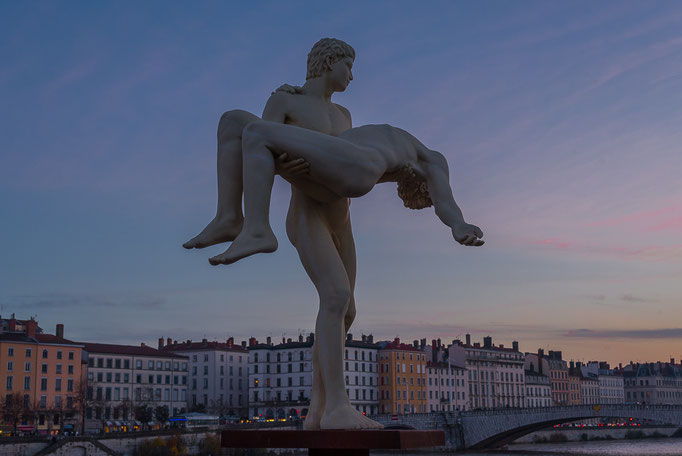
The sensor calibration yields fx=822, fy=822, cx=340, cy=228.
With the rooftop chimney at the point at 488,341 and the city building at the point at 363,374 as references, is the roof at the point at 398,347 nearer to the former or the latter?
the city building at the point at 363,374

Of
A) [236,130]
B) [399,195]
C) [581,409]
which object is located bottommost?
[581,409]

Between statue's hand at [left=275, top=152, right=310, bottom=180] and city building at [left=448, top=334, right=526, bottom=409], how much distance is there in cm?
8207

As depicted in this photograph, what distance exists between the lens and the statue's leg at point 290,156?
5199 millimetres

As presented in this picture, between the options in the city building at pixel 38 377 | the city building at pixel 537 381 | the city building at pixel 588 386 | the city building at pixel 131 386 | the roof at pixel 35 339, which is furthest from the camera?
the city building at pixel 588 386

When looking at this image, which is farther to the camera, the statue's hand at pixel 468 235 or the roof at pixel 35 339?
the roof at pixel 35 339

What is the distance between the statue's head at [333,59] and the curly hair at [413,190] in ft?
2.65

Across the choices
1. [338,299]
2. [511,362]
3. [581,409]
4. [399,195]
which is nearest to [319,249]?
[338,299]

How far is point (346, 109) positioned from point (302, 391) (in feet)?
237

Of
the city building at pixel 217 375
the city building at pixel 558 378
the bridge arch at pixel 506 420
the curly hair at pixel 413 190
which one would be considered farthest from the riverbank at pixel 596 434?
the curly hair at pixel 413 190

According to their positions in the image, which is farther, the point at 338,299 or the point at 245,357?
the point at 245,357

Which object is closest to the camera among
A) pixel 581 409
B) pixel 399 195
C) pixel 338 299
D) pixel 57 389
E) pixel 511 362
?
pixel 338 299

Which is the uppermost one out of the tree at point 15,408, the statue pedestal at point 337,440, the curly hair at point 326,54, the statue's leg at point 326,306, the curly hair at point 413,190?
the curly hair at point 326,54

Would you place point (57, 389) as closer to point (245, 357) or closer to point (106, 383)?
point (106, 383)

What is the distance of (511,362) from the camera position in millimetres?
93312
